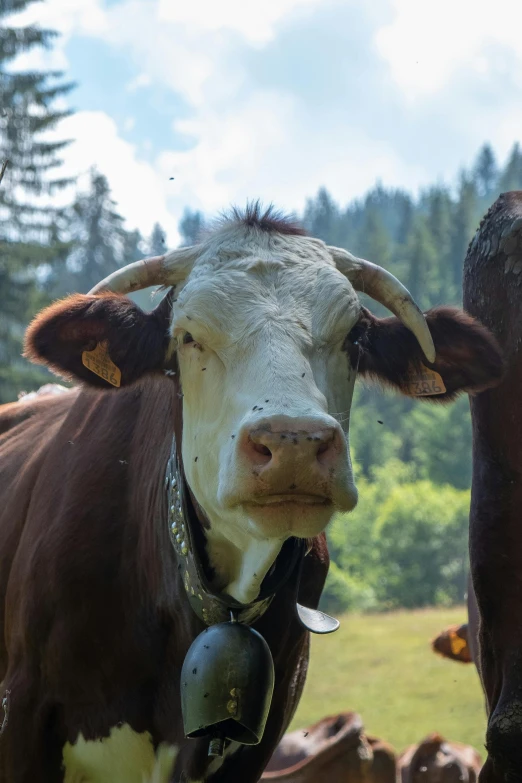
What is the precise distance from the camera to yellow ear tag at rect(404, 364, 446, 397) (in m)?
3.88

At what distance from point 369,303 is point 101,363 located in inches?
1830

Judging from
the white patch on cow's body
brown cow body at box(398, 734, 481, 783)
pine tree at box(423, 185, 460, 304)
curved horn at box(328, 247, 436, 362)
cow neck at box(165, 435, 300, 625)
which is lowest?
brown cow body at box(398, 734, 481, 783)

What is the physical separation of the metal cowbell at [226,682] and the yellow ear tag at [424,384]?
3.79 ft

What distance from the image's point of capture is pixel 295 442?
2.82 m

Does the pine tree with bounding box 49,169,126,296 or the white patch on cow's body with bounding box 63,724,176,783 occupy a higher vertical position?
the pine tree with bounding box 49,169,126,296

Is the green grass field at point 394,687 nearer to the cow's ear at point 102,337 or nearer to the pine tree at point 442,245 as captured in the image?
the cow's ear at point 102,337

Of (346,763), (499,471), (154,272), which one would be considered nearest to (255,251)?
(154,272)

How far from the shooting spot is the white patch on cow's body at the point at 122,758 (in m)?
3.82

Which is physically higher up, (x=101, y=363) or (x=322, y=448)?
(x=101, y=363)

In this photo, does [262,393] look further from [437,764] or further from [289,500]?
[437,764]

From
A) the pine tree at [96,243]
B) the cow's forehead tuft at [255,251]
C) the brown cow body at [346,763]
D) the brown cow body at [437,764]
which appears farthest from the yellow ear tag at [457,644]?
the pine tree at [96,243]

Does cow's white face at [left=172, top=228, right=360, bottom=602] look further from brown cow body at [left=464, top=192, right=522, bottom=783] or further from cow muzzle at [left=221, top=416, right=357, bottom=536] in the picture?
brown cow body at [left=464, top=192, right=522, bottom=783]

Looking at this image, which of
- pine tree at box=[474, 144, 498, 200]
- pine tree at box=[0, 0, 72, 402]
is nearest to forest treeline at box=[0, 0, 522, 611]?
pine tree at box=[0, 0, 72, 402]

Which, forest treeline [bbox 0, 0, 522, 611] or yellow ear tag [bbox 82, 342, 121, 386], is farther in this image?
forest treeline [bbox 0, 0, 522, 611]
